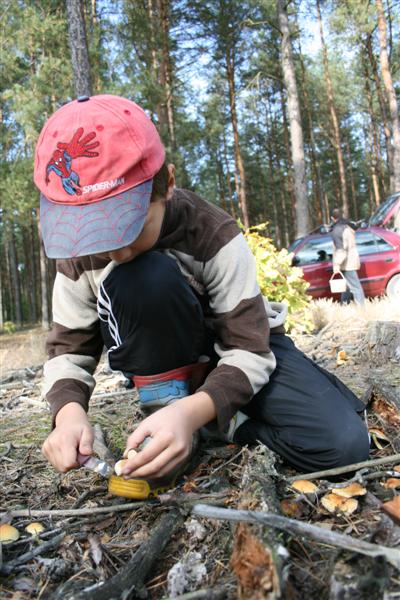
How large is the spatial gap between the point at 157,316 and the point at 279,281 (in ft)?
9.97

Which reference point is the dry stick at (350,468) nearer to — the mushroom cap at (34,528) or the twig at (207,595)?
the twig at (207,595)

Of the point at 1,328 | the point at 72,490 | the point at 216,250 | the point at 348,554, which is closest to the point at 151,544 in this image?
the point at 348,554

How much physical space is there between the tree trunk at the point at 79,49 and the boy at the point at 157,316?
5056 mm

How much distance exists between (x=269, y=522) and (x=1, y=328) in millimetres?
15551

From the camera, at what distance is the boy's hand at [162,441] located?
Answer: 42.4 inches

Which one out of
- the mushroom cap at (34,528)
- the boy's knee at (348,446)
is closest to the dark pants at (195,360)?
the boy's knee at (348,446)

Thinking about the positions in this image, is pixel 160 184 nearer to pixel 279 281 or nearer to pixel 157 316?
pixel 157 316

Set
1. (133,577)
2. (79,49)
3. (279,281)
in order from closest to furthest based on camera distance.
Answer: (133,577) → (279,281) → (79,49)

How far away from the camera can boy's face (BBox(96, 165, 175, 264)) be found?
130 cm

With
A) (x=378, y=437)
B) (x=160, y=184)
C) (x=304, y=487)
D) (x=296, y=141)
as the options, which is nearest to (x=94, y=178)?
(x=160, y=184)

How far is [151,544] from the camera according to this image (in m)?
1.01

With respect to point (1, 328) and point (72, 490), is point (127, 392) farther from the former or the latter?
point (1, 328)

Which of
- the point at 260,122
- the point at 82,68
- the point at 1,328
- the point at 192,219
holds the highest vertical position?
the point at 260,122

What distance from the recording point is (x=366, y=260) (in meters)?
7.12
